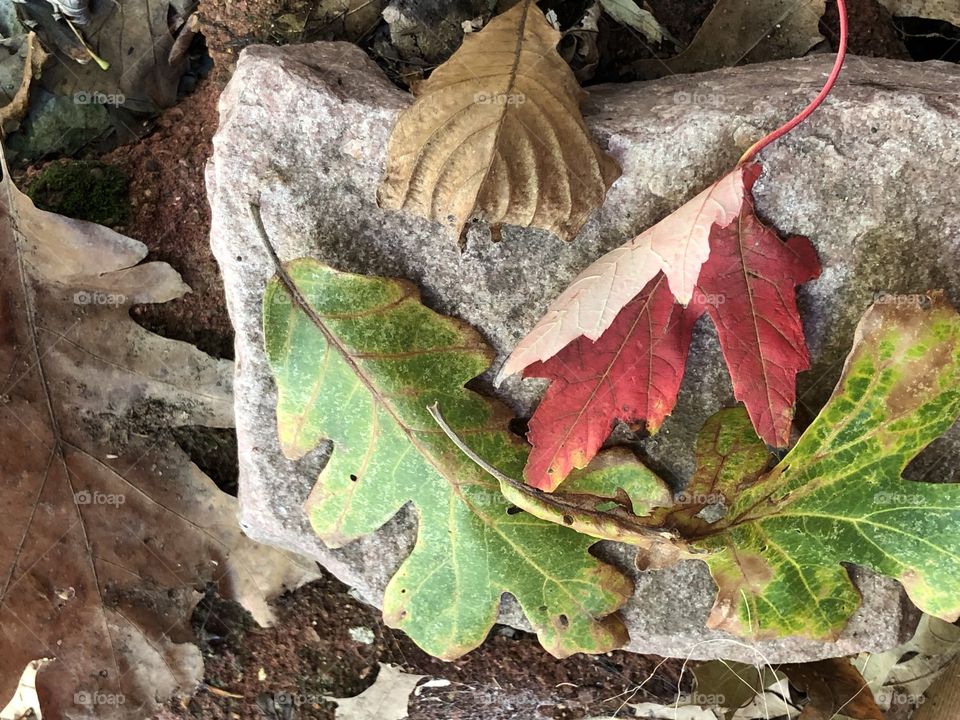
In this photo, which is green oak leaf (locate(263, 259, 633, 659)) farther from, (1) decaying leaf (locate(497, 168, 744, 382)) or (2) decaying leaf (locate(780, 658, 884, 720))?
(2) decaying leaf (locate(780, 658, 884, 720))

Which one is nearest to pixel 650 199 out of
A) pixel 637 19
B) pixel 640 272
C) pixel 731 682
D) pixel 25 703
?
pixel 640 272

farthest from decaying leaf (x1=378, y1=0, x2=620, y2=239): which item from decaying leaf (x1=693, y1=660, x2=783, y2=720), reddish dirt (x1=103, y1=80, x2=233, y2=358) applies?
decaying leaf (x1=693, y1=660, x2=783, y2=720)

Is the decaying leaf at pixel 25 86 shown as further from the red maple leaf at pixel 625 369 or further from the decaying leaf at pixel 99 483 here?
the red maple leaf at pixel 625 369

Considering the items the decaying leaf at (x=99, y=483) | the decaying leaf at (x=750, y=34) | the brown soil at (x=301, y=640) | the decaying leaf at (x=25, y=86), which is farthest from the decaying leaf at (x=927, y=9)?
the decaying leaf at (x=25, y=86)

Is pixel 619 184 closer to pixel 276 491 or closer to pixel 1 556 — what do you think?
pixel 276 491

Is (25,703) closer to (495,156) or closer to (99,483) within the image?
(99,483)
